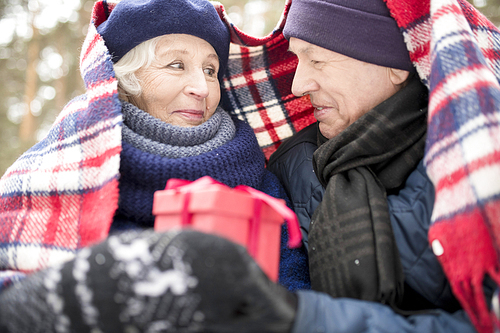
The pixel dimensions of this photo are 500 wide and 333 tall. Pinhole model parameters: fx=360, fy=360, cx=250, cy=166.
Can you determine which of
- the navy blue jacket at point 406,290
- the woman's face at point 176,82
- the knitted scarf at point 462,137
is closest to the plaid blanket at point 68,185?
the woman's face at point 176,82

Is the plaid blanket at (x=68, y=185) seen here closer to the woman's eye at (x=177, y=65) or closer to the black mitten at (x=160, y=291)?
the woman's eye at (x=177, y=65)

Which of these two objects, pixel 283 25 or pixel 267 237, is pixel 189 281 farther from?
pixel 283 25

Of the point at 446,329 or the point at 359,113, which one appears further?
the point at 359,113

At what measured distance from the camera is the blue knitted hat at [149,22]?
1720mm

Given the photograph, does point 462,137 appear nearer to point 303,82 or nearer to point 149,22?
point 303,82

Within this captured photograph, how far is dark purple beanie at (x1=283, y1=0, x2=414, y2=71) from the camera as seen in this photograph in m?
1.62

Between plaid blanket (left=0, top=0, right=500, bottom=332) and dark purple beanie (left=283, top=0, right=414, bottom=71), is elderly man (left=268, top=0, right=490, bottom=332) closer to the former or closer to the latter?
dark purple beanie (left=283, top=0, right=414, bottom=71)

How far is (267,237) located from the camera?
3.31ft

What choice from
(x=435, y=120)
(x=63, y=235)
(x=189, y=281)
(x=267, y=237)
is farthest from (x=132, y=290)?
(x=435, y=120)

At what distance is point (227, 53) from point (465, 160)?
1386 millimetres

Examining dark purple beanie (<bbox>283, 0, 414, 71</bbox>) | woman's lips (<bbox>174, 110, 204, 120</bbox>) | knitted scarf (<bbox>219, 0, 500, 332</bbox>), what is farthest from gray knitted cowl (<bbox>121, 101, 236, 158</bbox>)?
knitted scarf (<bbox>219, 0, 500, 332</bbox>)

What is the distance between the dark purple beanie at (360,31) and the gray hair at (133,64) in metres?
0.79

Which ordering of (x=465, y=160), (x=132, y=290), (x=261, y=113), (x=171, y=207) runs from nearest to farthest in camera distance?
(x=132, y=290) < (x=171, y=207) < (x=465, y=160) < (x=261, y=113)

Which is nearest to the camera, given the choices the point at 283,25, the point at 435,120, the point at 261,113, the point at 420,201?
the point at 435,120
